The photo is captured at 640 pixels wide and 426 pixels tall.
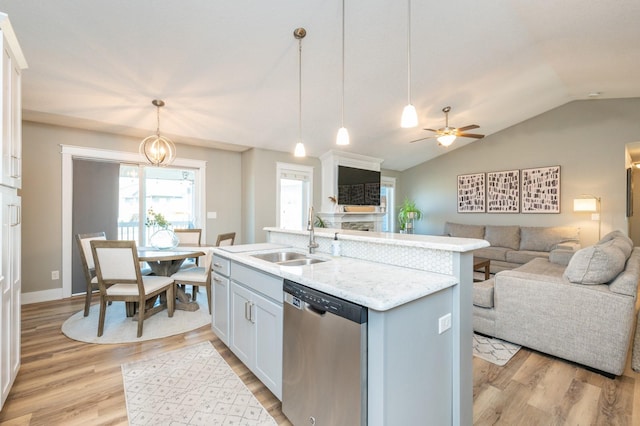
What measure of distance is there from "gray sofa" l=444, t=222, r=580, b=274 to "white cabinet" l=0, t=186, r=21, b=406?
230 inches

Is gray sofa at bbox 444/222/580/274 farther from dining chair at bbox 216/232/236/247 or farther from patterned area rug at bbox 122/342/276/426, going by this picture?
patterned area rug at bbox 122/342/276/426

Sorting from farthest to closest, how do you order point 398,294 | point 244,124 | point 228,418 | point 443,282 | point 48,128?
point 244,124
point 48,128
point 228,418
point 443,282
point 398,294

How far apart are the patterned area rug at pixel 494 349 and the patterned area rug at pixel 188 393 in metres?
1.85

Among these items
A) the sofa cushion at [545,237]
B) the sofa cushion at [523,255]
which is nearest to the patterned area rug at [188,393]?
the sofa cushion at [523,255]

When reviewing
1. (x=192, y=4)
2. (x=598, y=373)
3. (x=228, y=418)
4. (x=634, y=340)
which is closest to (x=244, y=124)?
(x=192, y=4)

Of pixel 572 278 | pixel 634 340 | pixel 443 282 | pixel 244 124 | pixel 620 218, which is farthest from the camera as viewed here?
pixel 620 218

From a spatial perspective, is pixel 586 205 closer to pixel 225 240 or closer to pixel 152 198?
pixel 225 240

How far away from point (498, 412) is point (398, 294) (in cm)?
130

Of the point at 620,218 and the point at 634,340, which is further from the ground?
the point at 620,218

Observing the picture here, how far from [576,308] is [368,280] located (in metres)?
2.00

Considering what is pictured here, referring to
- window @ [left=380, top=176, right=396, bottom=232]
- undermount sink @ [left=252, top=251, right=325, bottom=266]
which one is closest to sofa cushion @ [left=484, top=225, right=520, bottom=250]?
window @ [left=380, top=176, right=396, bottom=232]

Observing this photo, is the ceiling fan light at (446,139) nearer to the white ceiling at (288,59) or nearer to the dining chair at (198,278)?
the white ceiling at (288,59)

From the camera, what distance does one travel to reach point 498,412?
1828 mm

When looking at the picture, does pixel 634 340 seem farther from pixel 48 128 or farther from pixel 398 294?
pixel 48 128
